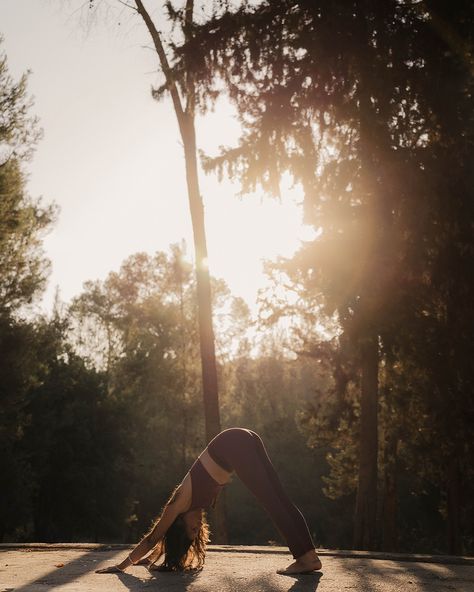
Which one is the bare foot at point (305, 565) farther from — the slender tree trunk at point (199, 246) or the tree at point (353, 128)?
the slender tree trunk at point (199, 246)

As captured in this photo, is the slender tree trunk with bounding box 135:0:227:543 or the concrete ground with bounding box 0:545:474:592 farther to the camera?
the slender tree trunk with bounding box 135:0:227:543

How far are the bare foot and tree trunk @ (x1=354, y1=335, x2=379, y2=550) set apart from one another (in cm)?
823

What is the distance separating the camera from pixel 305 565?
18.3ft

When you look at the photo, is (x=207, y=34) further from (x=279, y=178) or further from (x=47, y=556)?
(x=47, y=556)

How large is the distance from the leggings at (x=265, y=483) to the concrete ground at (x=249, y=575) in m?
0.31

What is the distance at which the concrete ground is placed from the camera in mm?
4910

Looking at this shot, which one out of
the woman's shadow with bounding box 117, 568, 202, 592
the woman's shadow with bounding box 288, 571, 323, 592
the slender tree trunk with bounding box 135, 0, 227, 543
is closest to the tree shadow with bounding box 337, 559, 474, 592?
the woman's shadow with bounding box 288, 571, 323, 592

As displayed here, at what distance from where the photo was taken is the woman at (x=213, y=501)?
18.3ft

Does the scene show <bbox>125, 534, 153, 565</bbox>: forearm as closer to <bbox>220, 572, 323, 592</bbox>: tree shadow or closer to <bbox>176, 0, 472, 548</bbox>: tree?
<bbox>220, 572, 323, 592</bbox>: tree shadow

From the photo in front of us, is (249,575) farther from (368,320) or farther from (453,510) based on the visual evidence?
(453,510)

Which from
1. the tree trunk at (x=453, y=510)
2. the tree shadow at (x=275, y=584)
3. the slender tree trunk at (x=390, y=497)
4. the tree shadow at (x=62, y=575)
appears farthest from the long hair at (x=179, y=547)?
the slender tree trunk at (x=390, y=497)

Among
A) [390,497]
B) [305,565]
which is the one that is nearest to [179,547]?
[305,565]

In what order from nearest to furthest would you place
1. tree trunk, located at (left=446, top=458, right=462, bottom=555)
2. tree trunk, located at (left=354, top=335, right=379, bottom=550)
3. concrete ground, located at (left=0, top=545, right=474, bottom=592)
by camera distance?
concrete ground, located at (left=0, top=545, right=474, bottom=592) < tree trunk, located at (left=354, top=335, right=379, bottom=550) < tree trunk, located at (left=446, top=458, right=462, bottom=555)

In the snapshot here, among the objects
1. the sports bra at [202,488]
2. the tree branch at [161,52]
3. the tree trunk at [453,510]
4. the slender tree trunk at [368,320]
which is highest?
the tree branch at [161,52]
